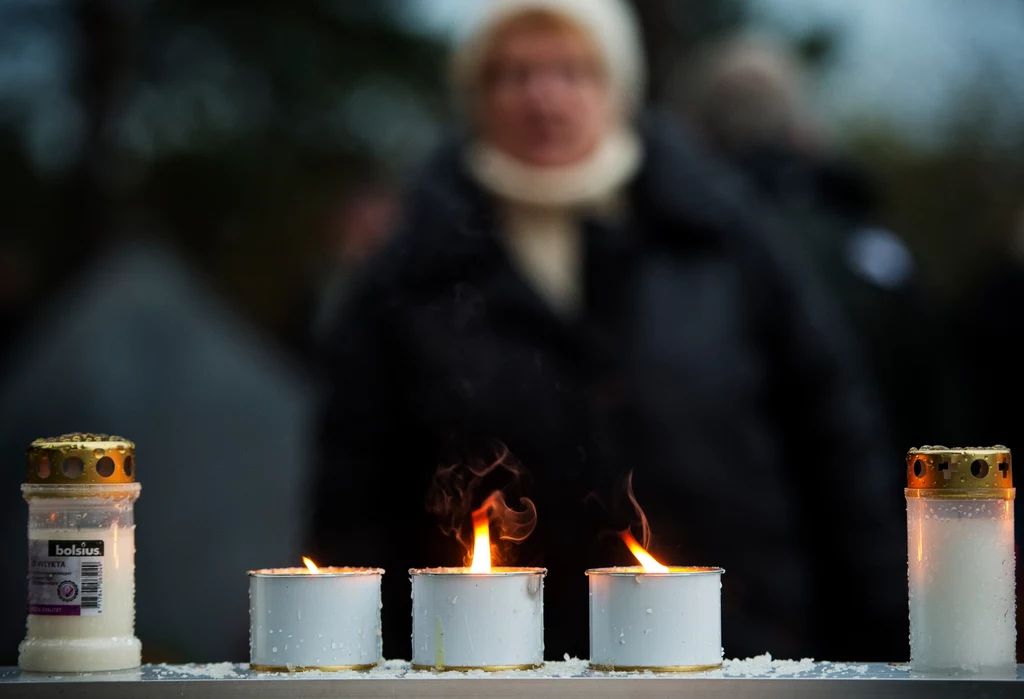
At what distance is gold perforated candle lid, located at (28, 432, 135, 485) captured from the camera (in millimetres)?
1771

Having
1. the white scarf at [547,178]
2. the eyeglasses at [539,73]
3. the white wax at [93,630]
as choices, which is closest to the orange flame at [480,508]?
the white wax at [93,630]

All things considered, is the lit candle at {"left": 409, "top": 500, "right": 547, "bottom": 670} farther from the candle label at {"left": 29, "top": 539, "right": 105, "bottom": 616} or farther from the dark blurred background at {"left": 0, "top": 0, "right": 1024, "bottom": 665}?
the dark blurred background at {"left": 0, "top": 0, "right": 1024, "bottom": 665}

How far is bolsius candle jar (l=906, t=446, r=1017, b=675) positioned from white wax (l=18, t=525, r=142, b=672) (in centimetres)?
89

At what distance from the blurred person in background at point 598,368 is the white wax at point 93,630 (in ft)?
3.08

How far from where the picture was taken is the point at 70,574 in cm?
176

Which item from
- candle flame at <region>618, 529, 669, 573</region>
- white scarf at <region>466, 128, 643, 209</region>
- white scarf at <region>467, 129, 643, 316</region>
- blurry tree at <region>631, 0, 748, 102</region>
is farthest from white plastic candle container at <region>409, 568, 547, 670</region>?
blurry tree at <region>631, 0, 748, 102</region>

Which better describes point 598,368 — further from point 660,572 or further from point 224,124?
point 224,124

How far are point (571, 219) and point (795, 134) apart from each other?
103 cm

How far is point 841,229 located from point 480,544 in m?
2.12

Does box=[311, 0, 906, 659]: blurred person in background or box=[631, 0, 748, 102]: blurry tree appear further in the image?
box=[631, 0, 748, 102]: blurry tree

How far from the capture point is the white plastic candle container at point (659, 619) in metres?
1.68

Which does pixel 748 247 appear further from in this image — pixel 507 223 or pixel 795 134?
pixel 795 134

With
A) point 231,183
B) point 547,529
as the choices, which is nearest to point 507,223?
point 547,529

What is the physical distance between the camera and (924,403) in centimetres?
377
